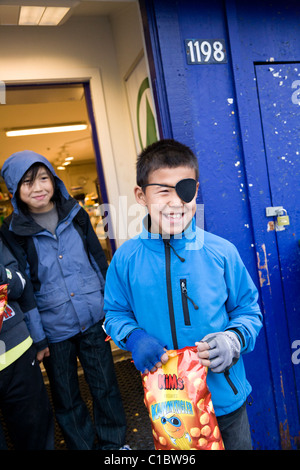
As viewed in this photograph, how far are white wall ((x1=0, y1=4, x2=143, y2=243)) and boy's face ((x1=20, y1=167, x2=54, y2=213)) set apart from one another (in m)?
1.06

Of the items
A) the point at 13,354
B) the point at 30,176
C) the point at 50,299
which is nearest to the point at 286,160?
the point at 30,176

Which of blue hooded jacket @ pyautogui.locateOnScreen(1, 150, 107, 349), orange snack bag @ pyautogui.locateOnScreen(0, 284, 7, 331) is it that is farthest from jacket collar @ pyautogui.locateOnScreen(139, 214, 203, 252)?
blue hooded jacket @ pyautogui.locateOnScreen(1, 150, 107, 349)

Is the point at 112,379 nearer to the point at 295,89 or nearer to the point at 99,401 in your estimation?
the point at 99,401

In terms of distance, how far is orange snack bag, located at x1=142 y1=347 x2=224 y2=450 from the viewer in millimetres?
1105

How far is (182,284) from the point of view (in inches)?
50.9

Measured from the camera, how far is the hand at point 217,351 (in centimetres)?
114

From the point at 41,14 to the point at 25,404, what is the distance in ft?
7.44

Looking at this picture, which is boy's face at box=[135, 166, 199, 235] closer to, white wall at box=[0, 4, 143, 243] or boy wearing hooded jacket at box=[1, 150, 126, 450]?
boy wearing hooded jacket at box=[1, 150, 126, 450]

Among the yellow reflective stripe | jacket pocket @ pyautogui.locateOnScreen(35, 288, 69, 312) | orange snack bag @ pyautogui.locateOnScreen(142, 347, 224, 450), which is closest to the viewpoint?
orange snack bag @ pyautogui.locateOnScreen(142, 347, 224, 450)

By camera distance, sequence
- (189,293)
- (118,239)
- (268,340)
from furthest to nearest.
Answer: (118,239) → (268,340) → (189,293)

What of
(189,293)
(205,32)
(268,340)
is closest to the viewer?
(189,293)

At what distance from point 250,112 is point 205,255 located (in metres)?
1.16

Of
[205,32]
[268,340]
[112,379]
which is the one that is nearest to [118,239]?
[112,379]

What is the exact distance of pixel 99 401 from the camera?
7.35ft
